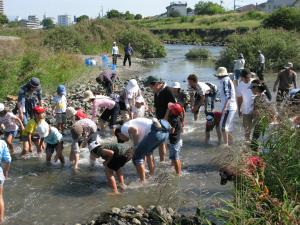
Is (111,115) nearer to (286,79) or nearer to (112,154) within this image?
(112,154)

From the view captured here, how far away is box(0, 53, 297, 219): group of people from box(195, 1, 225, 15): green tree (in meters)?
104

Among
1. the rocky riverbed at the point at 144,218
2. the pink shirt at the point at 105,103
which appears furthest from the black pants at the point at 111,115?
the rocky riverbed at the point at 144,218

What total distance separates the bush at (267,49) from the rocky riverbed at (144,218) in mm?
23210

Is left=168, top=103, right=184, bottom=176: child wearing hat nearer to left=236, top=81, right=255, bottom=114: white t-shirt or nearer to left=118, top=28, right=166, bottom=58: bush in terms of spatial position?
left=236, top=81, right=255, bottom=114: white t-shirt

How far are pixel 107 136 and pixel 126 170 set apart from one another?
9.16 ft

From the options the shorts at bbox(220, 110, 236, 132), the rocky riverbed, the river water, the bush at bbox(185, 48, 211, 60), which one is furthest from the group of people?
the bush at bbox(185, 48, 211, 60)

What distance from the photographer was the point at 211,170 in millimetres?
9312

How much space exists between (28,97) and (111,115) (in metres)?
2.20

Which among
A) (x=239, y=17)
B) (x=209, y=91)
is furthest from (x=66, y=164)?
(x=239, y=17)

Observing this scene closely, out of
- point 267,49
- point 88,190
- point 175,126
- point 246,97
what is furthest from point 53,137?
point 267,49

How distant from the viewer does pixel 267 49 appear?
29688 millimetres

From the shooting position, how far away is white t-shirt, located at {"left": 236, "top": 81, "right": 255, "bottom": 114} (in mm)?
9500

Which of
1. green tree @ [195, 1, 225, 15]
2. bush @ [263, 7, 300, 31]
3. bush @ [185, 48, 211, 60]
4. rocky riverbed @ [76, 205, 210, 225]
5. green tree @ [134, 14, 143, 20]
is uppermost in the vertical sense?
green tree @ [195, 1, 225, 15]

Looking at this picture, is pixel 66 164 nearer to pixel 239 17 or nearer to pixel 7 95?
pixel 7 95
